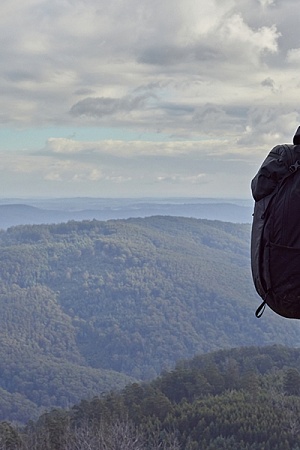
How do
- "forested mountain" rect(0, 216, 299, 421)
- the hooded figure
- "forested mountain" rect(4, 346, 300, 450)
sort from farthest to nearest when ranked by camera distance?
"forested mountain" rect(0, 216, 299, 421) < "forested mountain" rect(4, 346, 300, 450) < the hooded figure

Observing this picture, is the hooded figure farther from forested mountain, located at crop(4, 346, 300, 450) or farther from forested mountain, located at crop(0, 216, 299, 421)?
forested mountain, located at crop(0, 216, 299, 421)

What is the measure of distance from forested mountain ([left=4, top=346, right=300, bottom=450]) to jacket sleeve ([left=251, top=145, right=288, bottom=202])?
34.1 meters

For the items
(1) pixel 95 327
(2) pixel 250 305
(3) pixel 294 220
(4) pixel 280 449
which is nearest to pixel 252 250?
(3) pixel 294 220

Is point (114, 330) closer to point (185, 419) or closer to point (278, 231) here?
point (185, 419)

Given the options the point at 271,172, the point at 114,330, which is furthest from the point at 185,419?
the point at 114,330

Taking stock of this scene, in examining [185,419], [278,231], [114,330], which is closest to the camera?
[278,231]

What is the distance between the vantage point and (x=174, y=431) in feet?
135

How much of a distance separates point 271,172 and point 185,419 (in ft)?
142

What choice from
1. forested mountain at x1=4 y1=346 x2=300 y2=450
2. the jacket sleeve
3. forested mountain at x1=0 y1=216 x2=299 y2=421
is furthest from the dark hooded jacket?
forested mountain at x1=0 y1=216 x2=299 y2=421

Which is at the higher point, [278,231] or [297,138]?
[297,138]

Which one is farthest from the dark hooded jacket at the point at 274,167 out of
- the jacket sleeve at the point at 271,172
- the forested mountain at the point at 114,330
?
the forested mountain at the point at 114,330

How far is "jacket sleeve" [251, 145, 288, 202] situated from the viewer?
1777mm

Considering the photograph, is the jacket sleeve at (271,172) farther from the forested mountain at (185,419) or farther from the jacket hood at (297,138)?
the forested mountain at (185,419)

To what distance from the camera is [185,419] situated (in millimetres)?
43188
